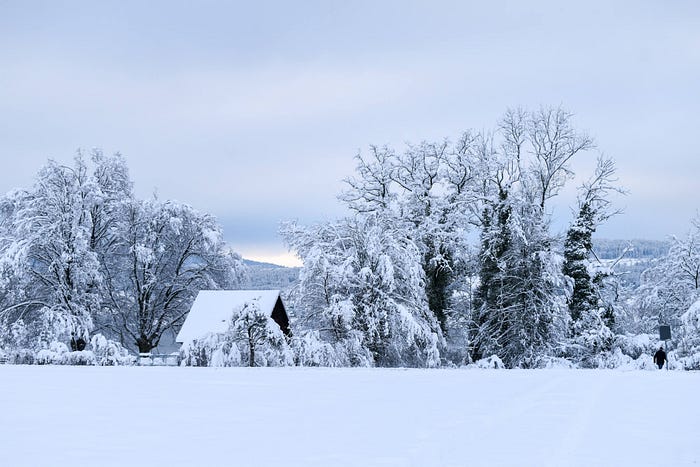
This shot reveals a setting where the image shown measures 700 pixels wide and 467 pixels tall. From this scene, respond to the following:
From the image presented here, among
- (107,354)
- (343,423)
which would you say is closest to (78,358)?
(107,354)

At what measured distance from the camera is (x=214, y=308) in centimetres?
4203

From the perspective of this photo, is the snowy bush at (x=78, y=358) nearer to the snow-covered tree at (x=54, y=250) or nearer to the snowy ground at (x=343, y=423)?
the snow-covered tree at (x=54, y=250)

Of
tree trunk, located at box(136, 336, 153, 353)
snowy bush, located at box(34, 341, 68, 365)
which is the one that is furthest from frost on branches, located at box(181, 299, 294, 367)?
tree trunk, located at box(136, 336, 153, 353)

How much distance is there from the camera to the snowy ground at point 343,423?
9.36m

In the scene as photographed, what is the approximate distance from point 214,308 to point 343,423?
30.4 m

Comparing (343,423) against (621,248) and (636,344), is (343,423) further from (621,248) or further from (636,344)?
(621,248)

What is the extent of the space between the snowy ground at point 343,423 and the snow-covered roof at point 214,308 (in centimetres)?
1865

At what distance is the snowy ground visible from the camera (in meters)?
9.36

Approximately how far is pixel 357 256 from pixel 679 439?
25677 millimetres

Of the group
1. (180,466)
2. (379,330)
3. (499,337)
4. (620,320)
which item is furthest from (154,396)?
(620,320)

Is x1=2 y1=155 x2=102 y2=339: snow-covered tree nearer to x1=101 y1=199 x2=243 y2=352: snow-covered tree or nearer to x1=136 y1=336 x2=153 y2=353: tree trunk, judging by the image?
x1=101 y1=199 x2=243 y2=352: snow-covered tree

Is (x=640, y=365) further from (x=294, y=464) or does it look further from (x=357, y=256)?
(x=294, y=464)

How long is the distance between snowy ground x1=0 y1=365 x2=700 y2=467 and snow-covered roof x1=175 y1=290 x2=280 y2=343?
1865 centimetres

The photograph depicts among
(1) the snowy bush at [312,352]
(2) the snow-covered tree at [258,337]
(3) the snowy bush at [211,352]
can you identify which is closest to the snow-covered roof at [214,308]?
(3) the snowy bush at [211,352]
